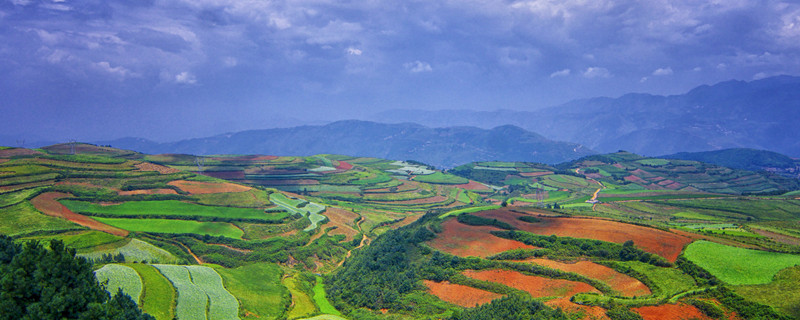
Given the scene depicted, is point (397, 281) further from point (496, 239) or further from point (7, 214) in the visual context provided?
point (7, 214)

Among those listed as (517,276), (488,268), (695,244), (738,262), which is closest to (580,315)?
(517,276)

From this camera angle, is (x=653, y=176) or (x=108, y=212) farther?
(x=653, y=176)

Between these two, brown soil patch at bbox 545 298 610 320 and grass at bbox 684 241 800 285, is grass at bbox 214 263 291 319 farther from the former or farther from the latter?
grass at bbox 684 241 800 285

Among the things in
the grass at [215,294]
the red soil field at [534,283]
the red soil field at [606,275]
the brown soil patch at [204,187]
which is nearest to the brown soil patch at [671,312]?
the red soil field at [606,275]

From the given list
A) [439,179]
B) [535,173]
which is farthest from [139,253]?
[535,173]

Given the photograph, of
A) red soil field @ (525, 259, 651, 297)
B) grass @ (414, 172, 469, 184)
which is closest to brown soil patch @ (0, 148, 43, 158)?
red soil field @ (525, 259, 651, 297)

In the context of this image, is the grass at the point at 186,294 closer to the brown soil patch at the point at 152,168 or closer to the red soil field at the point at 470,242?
the red soil field at the point at 470,242
